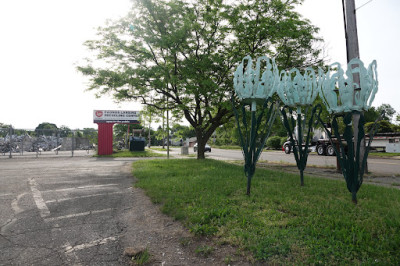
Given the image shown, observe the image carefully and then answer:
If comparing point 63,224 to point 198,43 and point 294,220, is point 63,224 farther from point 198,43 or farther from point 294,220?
point 198,43

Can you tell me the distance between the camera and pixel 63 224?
364cm

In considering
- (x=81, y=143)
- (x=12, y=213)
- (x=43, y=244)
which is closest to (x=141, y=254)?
(x=43, y=244)

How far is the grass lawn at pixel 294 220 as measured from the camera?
2.48 m

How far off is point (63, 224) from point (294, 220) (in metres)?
3.66

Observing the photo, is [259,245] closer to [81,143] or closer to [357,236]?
[357,236]

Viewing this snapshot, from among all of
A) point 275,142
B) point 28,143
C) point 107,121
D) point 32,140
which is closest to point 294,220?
point 107,121

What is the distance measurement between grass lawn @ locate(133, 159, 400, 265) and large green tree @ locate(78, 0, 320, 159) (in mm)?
5861

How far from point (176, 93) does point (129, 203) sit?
26.5 feet

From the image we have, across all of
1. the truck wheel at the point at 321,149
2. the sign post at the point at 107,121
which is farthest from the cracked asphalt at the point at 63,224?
the truck wheel at the point at 321,149

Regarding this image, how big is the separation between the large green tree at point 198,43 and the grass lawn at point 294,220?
5.86 m

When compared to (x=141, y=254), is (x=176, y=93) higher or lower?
higher

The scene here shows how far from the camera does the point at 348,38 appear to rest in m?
8.53

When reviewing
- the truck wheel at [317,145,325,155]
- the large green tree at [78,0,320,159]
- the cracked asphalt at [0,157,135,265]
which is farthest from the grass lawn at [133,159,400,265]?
the truck wheel at [317,145,325,155]

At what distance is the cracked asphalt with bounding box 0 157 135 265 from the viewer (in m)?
2.65
